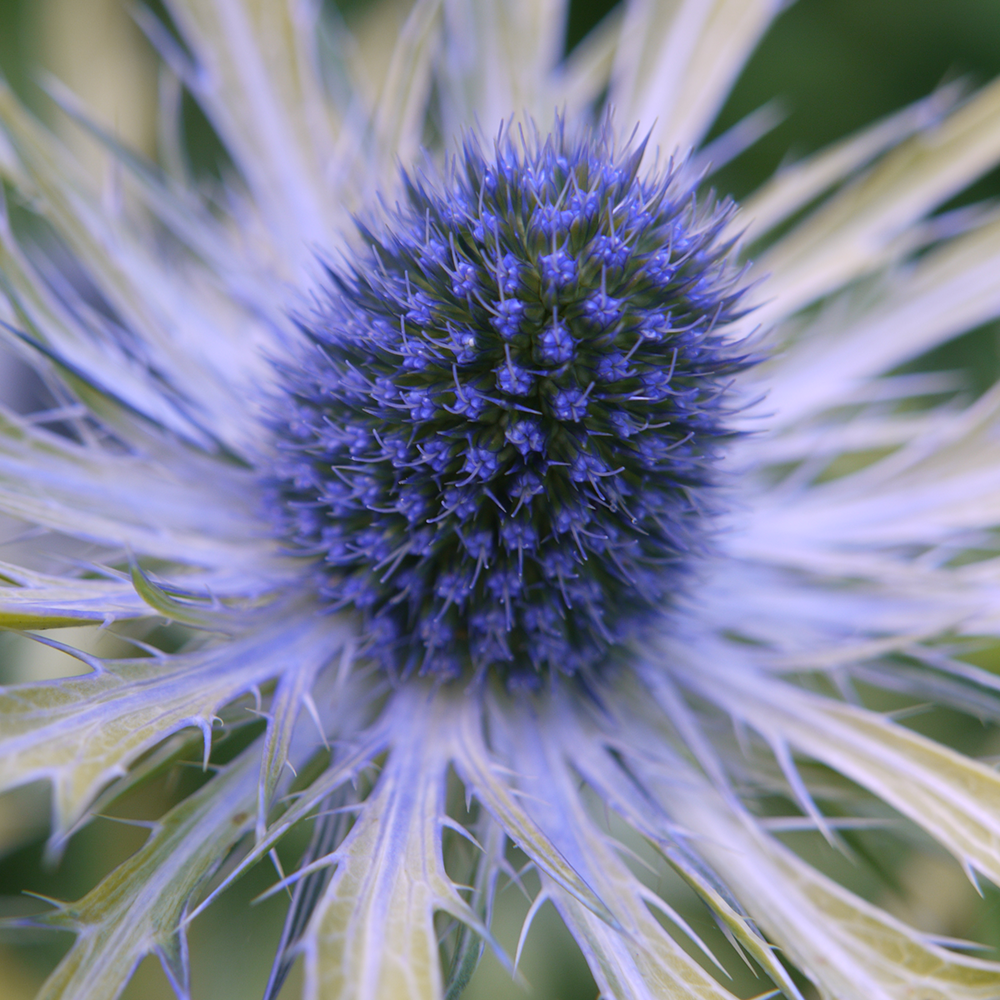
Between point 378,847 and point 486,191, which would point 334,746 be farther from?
point 486,191

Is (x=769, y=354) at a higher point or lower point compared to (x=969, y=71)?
lower

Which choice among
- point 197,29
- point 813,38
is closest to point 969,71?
point 813,38

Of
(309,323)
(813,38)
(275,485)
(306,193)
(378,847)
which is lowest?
(378,847)

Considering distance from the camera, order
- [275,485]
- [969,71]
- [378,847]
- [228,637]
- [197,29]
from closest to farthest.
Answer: [378,847] → [228,637] → [275,485] → [197,29] → [969,71]

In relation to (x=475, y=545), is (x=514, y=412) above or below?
above
